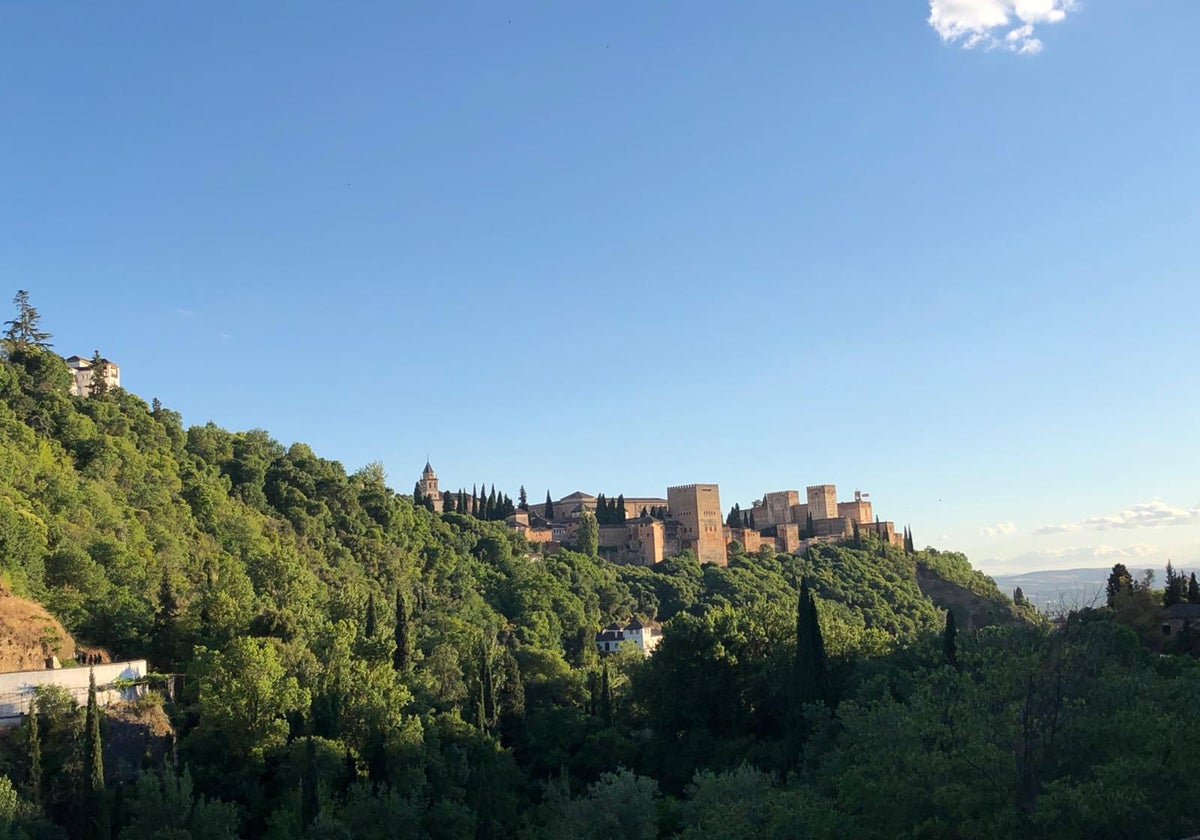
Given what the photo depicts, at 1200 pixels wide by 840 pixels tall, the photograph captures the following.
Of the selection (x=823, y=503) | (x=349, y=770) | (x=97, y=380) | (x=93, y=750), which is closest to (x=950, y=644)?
(x=349, y=770)

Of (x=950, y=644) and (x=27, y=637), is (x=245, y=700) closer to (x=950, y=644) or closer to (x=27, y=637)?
(x=27, y=637)

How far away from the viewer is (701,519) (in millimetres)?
110125

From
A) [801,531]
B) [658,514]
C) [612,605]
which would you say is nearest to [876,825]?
[612,605]

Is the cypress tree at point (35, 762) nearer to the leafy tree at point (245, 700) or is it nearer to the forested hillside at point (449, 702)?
the forested hillside at point (449, 702)

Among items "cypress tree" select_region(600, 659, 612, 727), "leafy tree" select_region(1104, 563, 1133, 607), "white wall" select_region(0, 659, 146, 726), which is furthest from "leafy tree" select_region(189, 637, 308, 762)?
"leafy tree" select_region(1104, 563, 1133, 607)

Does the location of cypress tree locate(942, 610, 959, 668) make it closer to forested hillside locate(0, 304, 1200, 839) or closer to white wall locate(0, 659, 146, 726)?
forested hillside locate(0, 304, 1200, 839)

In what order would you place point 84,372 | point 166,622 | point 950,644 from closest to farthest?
point 166,622
point 950,644
point 84,372

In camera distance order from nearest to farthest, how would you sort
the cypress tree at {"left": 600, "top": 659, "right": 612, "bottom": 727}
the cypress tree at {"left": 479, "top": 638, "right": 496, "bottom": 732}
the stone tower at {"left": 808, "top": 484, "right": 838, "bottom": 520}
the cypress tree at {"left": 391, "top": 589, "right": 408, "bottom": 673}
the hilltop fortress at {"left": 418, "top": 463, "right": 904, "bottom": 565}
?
the cypress tree at {"left": 479, "top": 638, "right": 496, "bottom": 732} < the cypress tree at {"left": 391, "top": 589, "right": 408, "bottom": 673} < the cypress tree at {"left": 600, "top": 659, "right": 612, "bottom": 727} < the hilltop fortress at {"left": 418, "top": 463, "right": 904, "bottom": 565} < the stone tower at {"left": 808, "top": 484, "right": 838, "bottom": 520}

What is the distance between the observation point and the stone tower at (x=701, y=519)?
4306 inches

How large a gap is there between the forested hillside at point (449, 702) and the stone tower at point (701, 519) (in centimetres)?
4263

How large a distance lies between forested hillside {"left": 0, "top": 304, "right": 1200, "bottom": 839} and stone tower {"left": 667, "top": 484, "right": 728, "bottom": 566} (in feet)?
140

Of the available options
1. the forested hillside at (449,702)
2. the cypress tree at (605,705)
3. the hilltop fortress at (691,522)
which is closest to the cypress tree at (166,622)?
the forested hillside at (449,702)

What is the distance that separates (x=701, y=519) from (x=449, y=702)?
6967 cm

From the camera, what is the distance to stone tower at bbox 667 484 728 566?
10938 cm
